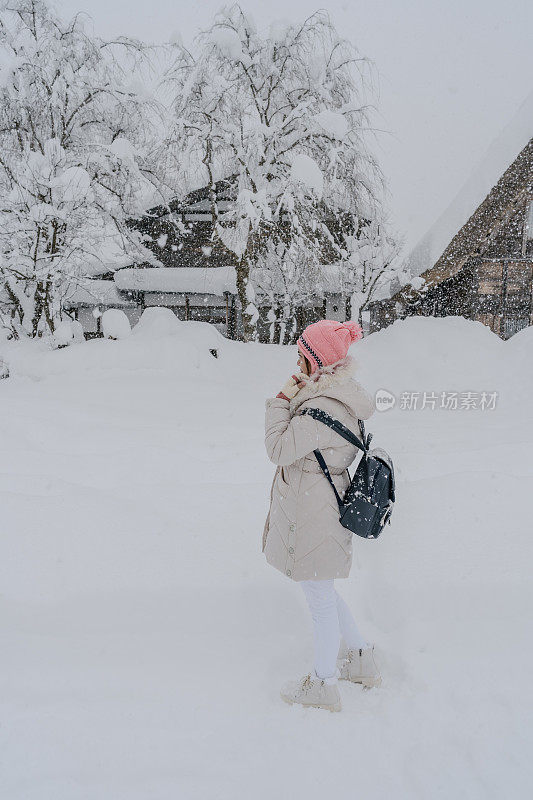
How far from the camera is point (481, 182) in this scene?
910cm

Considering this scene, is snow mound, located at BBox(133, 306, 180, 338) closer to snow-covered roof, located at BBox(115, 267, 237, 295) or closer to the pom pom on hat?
snow-covered roof, located at BBox(115, 267, 237, 295)

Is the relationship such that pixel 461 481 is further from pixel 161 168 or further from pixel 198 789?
pixel 161 168

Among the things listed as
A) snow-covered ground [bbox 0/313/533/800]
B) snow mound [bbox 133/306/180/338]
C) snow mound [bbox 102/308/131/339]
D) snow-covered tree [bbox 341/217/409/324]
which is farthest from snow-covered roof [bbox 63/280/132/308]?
snow-covered ground [bbox 0/313/533/800]

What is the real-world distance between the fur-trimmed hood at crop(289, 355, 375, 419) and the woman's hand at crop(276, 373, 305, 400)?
0.6 inches

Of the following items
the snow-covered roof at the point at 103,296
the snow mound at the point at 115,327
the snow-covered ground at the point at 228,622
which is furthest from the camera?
the snow-covered roof at the point at 103,296

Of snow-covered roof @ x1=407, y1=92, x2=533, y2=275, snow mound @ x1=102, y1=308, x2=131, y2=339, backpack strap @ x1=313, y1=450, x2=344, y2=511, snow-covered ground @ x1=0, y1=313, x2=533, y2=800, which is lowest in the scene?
snow-covered ground @ x1=0, y1=313, x2=533, y2=800

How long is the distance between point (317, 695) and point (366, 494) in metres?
0.86

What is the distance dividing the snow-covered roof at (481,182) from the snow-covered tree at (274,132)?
1746mm

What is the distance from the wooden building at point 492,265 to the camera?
877 cm

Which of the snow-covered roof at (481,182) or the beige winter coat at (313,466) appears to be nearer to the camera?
the beige winter coat at (313,466)

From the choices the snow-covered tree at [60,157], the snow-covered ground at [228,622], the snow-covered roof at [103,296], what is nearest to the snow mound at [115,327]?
the snow-covered tree at [60,157]

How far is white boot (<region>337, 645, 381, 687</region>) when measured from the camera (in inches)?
86.6

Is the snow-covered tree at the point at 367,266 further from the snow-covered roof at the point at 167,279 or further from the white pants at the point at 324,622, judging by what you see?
the white pants at the point at 324,622

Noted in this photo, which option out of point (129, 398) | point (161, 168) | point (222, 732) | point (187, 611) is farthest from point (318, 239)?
point (222, 732)
